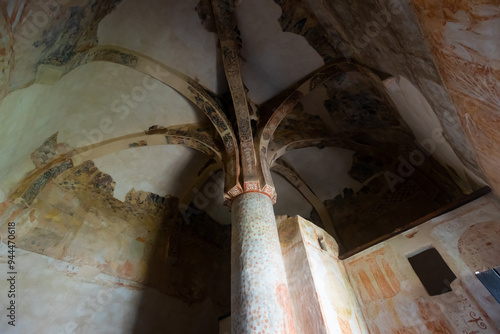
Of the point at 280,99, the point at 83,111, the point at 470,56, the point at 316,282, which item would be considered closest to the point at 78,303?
the point at 83,111

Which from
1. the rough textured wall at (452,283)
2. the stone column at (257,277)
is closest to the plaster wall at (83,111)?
the stone column at (257,277)

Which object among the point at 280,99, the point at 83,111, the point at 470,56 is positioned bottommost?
the point at 470,56

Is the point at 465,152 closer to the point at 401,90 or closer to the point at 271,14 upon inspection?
the point at 401,90

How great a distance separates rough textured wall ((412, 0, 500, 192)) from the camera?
1.62m

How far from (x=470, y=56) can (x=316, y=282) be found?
295 centimetres

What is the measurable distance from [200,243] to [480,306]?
618 cm

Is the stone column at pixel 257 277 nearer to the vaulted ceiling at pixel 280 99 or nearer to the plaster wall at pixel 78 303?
the vaulted ceiling at pixel 280 99

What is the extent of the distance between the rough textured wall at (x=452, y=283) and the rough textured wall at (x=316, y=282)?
12.5 inches

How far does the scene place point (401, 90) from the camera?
→ 12.3 ft

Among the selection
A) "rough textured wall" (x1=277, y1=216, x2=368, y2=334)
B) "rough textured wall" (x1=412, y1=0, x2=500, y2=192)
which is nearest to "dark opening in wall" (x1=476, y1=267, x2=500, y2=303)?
"rough textured wall" (x1=412, y1=0, x2=500, y2=192)

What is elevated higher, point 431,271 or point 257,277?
point 431,271

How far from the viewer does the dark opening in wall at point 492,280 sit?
2896 millimetres

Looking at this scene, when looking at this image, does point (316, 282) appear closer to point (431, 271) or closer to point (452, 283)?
point (452, 283)

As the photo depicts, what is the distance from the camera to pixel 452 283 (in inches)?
127
